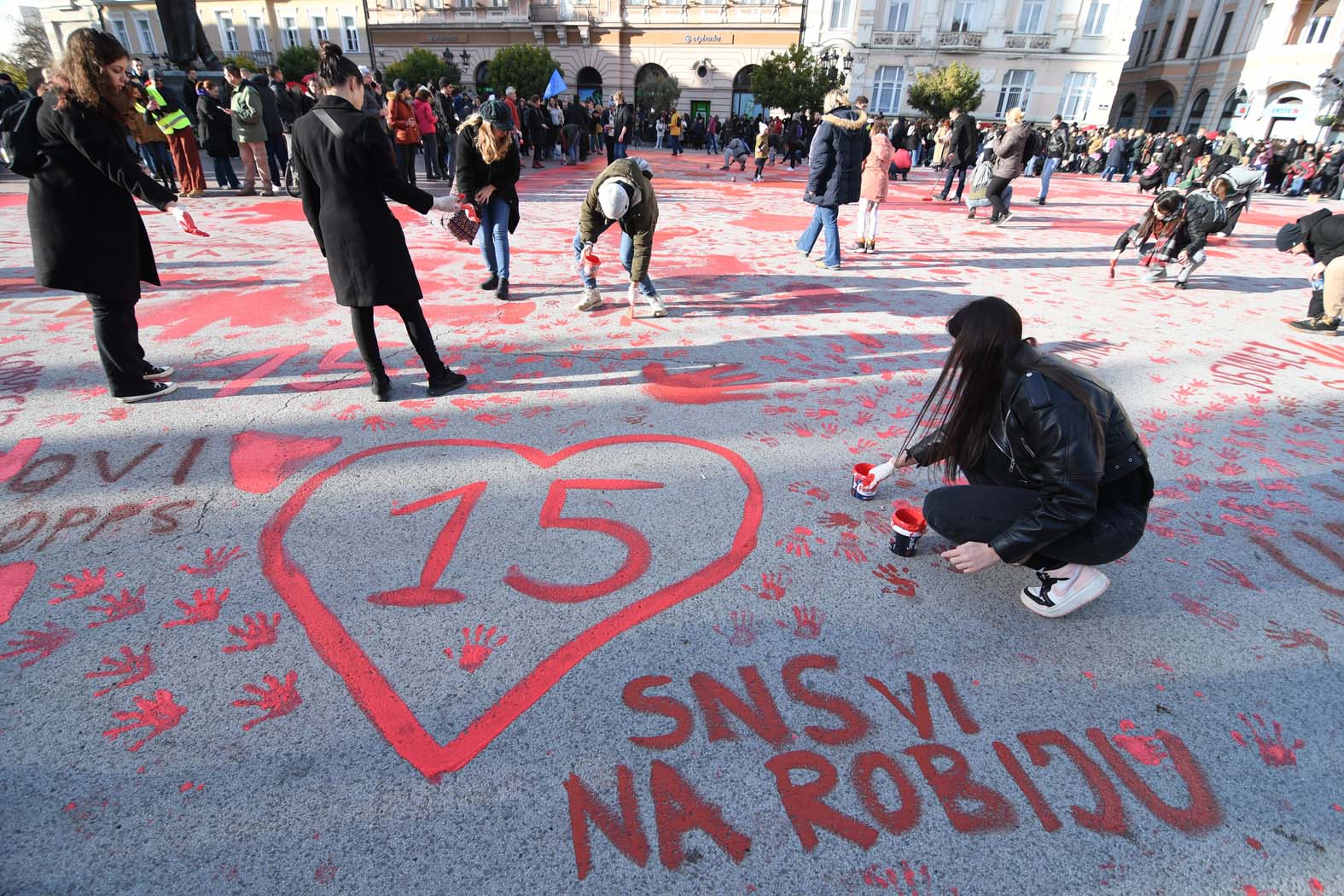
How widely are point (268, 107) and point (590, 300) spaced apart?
809cm

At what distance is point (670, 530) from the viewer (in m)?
2.74

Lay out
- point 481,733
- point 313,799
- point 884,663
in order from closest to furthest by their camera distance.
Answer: point 313,799, point 481,733, point 884,663

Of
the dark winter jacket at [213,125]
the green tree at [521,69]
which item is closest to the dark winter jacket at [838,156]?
the dark winter jacket at [213,125]

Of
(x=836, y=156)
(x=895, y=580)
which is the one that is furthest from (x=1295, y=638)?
(x=836, y=156)

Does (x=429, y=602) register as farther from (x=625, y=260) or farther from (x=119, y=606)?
(x=625, y=260)

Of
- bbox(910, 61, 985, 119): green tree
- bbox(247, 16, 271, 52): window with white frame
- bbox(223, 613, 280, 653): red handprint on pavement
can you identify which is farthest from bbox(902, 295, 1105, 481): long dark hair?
bbox(247, 16, 271, 52): window with white frame

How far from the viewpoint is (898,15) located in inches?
1384

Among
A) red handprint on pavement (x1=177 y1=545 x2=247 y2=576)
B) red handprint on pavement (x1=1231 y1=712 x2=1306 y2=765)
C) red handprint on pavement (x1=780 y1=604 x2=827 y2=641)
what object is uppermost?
red handprint on pavement (x1=177 y1=545 x2=247 y2=576)

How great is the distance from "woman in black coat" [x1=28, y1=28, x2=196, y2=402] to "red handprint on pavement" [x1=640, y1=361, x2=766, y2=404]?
2.75 meters

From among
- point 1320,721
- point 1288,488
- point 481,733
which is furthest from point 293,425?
point 1288,488

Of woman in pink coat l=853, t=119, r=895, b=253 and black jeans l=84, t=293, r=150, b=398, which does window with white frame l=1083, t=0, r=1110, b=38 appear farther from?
black jeans l=84, t=293, r=150, b=398

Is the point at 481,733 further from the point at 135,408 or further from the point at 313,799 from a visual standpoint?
the point at 135,408

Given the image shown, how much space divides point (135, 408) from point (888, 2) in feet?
140

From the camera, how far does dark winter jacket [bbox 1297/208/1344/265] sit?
5605 millimetres
